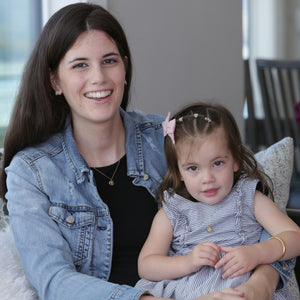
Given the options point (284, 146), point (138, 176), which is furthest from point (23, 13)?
point (284, 146)

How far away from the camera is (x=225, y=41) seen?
2.91 meters

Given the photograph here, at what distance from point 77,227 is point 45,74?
16.8 inches

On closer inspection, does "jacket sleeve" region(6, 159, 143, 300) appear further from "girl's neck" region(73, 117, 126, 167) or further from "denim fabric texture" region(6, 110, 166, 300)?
"girl's neck" region(73, 117, 126, 167)

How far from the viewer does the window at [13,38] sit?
2322mm

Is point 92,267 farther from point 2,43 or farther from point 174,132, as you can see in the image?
point 2,43

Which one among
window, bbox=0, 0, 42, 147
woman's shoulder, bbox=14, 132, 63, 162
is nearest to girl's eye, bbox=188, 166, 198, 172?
woman's shoulder, bbox=14, 132, 63, 162

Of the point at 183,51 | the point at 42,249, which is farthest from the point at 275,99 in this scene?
the point at 42,249

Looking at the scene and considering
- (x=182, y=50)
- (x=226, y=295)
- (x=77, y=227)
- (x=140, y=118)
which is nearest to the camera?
(x=226, y=295)

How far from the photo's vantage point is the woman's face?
155cm

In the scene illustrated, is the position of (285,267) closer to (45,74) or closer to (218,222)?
(218,222)

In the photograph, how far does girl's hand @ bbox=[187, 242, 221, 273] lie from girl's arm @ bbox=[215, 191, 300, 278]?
20mm

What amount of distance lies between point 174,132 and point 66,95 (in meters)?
0.32

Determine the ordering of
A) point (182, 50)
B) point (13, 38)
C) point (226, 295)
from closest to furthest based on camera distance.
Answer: point (226, 295)
point (13, 38)
point (182, 50)

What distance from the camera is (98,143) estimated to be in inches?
66.1
